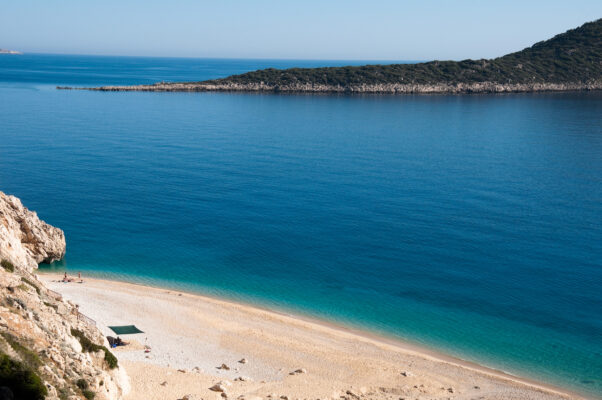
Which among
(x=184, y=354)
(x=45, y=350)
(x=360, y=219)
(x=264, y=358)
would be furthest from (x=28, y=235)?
(x=360, y=219)

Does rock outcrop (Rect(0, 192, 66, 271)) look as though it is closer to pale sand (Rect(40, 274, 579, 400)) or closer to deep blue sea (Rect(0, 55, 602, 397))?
deep blue sea (Rect(0, 55, 602, 397))

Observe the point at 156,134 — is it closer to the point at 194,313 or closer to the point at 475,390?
the point at 194,313

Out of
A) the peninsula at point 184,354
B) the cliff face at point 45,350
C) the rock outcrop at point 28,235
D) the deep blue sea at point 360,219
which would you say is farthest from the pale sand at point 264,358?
the rock outcrop at point 28,235

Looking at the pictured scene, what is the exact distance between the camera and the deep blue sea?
4056 centimetres

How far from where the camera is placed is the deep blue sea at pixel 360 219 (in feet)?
133

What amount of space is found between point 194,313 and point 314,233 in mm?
19414

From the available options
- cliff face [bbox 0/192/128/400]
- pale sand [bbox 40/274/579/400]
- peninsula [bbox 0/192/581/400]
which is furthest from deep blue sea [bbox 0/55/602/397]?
cliff face [bbox 0/192/128/400]

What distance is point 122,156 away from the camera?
3447 inches

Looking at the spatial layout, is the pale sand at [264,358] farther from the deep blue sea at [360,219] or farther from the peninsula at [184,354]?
the deep blue sea at [360,219]

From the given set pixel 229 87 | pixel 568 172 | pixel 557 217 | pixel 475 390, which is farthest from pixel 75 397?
pixel 229 87

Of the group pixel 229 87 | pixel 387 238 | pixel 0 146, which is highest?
pixel 229 87

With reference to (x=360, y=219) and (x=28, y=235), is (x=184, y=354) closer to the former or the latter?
(x=28, y=235)

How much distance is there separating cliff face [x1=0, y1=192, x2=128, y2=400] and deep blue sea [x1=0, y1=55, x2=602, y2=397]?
58.3ft

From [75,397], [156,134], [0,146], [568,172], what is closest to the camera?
[75,397]
